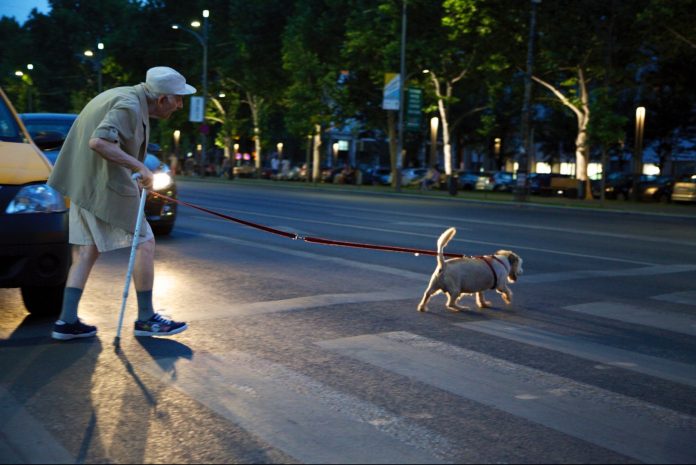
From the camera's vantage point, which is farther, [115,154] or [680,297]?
[680,297]

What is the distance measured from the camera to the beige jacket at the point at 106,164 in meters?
5.48

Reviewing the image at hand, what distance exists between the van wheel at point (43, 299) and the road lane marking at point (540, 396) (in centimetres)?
215

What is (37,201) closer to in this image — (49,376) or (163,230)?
(49,376)

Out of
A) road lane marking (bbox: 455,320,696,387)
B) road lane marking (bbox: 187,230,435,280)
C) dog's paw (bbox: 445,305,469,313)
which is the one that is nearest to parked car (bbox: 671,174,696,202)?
road lane marking (bbox: 187,230,435,280)

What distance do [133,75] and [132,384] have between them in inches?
2646

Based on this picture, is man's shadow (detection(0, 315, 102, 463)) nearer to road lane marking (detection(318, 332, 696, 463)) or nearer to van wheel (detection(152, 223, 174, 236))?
road lane marking (detection(318, 332, 696, 463))

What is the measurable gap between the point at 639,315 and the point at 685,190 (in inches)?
1190

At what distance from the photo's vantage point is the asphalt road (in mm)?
3754

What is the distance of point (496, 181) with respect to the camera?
5119 cm

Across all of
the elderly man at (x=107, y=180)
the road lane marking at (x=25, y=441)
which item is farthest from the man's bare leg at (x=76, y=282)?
the road lane marking at (x=25, y=441)

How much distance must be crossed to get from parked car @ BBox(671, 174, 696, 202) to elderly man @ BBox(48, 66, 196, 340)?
32698 millimetres

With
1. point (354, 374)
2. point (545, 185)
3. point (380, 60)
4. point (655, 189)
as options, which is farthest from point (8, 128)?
point (380, 60)

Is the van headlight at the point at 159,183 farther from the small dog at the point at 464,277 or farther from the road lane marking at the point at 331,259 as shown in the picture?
the small dog at the point at 464,277

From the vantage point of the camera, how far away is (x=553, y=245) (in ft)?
44.6
